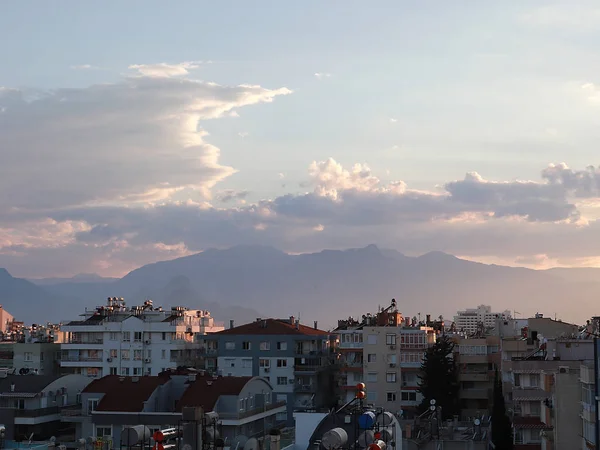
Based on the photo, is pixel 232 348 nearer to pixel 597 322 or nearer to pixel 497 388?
pixel 497 388

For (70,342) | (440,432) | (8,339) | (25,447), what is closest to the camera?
(25,447)

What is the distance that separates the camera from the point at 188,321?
94062 millimetres

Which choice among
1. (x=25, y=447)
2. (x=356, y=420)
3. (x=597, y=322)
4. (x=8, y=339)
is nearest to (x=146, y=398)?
(x=25, y=447)

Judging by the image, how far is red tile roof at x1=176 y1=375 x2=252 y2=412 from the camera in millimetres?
61281

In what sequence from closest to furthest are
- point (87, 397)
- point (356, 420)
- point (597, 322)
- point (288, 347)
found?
1. point (356, 420)
2. point (597, 322)
3. point (87, 397)
4. point (288, 347)

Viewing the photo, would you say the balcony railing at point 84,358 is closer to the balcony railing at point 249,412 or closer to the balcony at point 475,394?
the balcony railing at point 249,412

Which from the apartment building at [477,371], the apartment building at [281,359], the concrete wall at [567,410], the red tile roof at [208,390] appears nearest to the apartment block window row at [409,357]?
the apartment building at [477,371]

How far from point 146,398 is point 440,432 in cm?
1728

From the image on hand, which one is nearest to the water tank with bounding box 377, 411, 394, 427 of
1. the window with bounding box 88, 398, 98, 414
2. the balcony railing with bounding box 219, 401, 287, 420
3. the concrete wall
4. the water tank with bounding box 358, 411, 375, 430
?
the water tank with bounding box 358, 411, 375, 430

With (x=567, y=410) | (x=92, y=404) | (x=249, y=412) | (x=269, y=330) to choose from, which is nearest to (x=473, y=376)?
(x=269, y=330)

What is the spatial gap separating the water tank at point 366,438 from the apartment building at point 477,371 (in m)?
46.0

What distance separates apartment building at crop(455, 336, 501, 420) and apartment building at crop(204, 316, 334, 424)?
11.2 meters

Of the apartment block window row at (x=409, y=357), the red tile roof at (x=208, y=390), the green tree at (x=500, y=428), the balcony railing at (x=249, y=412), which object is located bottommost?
the green tree at (x=500, y=428)

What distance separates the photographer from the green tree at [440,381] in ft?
244
